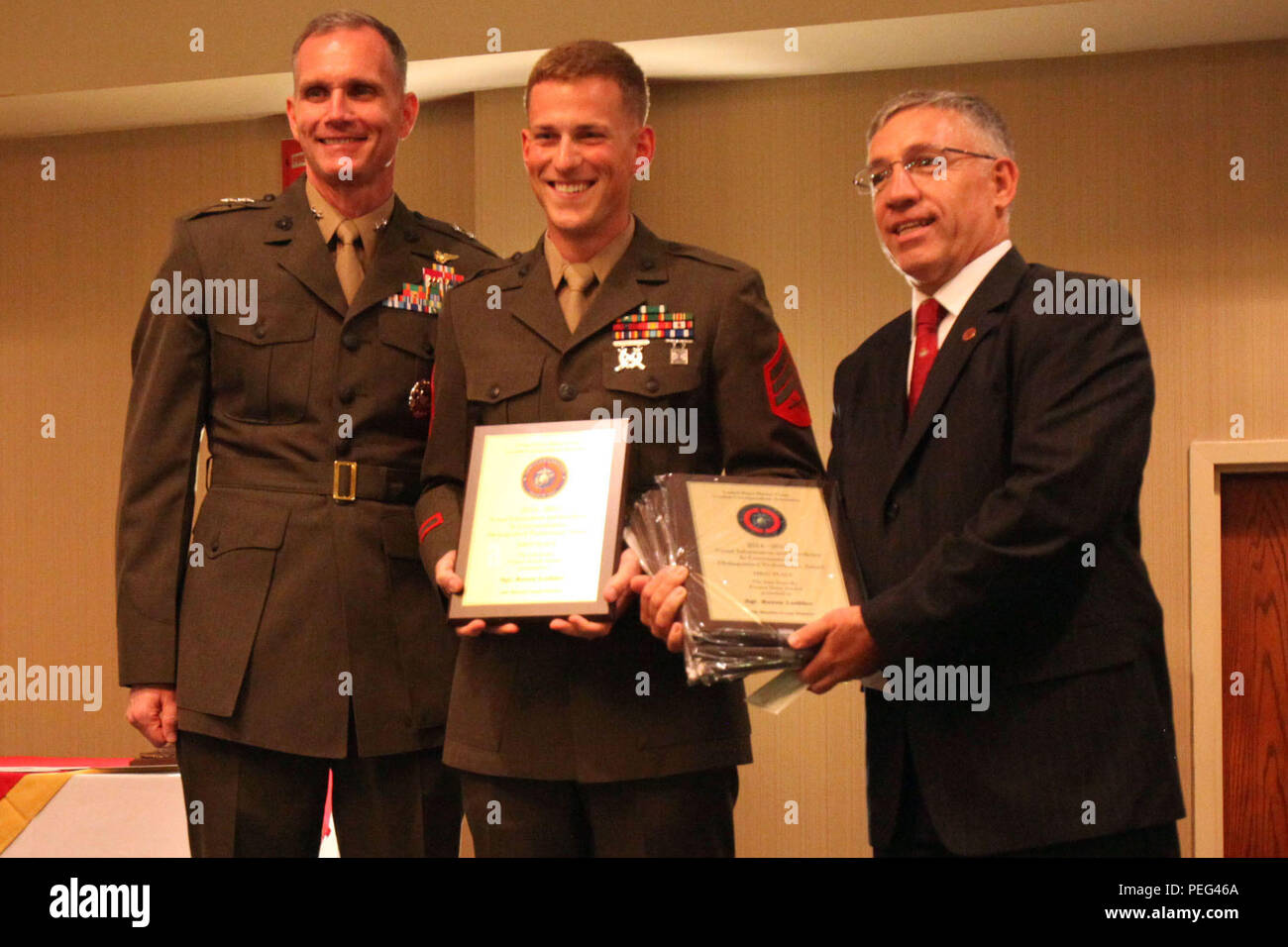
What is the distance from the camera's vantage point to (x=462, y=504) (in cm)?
220

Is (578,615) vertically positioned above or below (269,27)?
below

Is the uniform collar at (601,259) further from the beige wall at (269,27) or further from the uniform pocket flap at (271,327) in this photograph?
the beige wall at (269,27)

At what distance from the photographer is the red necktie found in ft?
6.89

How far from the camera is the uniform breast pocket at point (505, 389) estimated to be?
2.19 metres

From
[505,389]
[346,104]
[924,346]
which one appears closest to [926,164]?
[924,346]

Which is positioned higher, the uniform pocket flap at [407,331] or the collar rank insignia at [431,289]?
the collar rank insignia at [431,289]

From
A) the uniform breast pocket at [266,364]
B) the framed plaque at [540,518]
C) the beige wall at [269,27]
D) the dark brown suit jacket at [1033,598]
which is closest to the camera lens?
the dark brown suit jacket at [1033,598]

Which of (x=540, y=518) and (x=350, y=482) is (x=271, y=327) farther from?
(x=540, y=518)

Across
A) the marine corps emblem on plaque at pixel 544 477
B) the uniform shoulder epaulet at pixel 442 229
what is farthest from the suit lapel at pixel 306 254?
the marine corps emblem on plaque at pixel 544 477

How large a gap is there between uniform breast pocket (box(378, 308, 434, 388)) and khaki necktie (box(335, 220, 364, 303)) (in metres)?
0.09

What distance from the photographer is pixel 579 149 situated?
2152 millimetres

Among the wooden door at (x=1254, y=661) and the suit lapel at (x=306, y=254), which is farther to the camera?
the wooden door at (x=1254, y=661)

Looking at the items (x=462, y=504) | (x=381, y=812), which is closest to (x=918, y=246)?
(x=462, y=504)

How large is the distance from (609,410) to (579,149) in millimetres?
418
